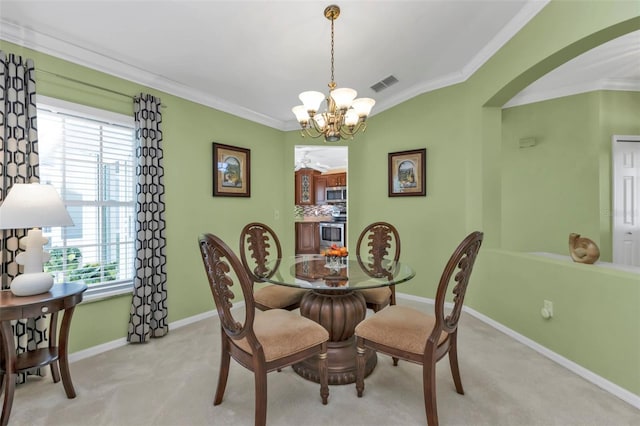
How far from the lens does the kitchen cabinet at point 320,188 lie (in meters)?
8.42

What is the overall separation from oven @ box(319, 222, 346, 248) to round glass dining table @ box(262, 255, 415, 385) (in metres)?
4.51

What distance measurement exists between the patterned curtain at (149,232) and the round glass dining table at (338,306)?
128 centimetres

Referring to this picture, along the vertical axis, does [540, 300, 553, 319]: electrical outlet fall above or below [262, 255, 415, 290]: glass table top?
below

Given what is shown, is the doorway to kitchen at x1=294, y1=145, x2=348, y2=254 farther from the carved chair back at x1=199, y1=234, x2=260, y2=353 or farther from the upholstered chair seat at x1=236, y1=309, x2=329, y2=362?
the carved chair back at x1=199, y1=234, x2=260, y2=353

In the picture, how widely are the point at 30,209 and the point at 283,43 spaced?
208cm

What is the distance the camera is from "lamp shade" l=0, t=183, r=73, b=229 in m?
1.70

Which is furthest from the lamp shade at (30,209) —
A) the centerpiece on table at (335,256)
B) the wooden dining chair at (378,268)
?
the wooden dining chair at (378,268)

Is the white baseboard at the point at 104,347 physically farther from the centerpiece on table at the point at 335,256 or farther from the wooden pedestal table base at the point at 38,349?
the centerpiece on table at the point at 335,256

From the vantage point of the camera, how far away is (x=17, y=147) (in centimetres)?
204

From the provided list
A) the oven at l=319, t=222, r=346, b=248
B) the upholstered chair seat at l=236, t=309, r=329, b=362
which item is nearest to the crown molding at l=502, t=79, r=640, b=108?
the upholstered chair seat at l=236, t=309, r=329, b=362

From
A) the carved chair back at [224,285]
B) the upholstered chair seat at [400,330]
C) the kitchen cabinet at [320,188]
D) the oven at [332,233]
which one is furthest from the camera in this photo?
the kitchen cabinet at [320,188]

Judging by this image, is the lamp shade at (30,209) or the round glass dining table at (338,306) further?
the round glass dining table at (338,306)

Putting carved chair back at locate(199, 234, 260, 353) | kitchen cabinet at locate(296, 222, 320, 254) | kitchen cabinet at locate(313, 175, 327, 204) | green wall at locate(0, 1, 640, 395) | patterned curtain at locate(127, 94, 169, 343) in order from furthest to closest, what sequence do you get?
kitchen cabinet at locate(313, 175, 327, 204) → kitchen cabinet at locate(296, 222, 320, 254) → patterned curtain at locate(127, 94, 169, 343) → green wall at locate(0, 1, 640, 395) → carved chair back at locate(199, 234, 260, 353)

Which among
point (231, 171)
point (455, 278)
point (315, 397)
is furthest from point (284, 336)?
point (231, 171)
